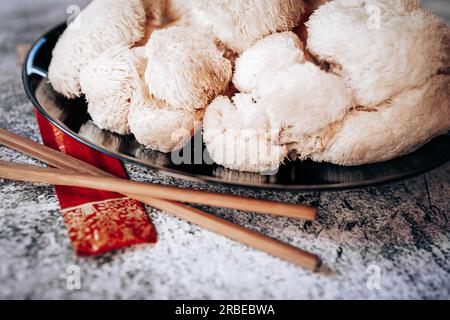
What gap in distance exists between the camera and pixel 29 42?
3.63 ft

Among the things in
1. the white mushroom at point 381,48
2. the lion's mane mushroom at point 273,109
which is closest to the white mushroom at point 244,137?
the lion's mane mushroom at point 273,109

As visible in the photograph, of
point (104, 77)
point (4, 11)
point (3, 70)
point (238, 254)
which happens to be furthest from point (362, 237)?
point (4, 11)

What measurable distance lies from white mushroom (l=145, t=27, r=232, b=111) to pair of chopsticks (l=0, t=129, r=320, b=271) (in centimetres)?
12

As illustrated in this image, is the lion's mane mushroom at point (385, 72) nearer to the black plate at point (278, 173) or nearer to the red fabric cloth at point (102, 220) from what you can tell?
the black plate at point (278, 173)

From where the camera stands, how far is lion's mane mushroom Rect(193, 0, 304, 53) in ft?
1.81

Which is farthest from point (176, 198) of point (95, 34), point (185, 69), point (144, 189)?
point (95, 34)

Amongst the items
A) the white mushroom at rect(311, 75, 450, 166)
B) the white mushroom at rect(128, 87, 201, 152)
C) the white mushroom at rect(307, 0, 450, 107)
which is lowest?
the white mushroom at rect(311, 75, 450, 166)

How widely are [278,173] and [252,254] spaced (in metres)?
0.10

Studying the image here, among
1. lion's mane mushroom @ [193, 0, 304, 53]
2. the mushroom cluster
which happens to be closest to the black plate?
the mushroom cluster

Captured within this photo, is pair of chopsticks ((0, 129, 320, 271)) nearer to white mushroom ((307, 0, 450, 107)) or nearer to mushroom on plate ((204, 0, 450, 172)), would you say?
mushroom on plate ((204, 0, 450, 172))

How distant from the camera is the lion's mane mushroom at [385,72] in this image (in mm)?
508

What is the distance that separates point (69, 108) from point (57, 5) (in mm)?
922

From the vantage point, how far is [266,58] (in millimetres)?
525

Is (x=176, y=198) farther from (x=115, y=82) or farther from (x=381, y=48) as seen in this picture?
(x=381, y=48)
